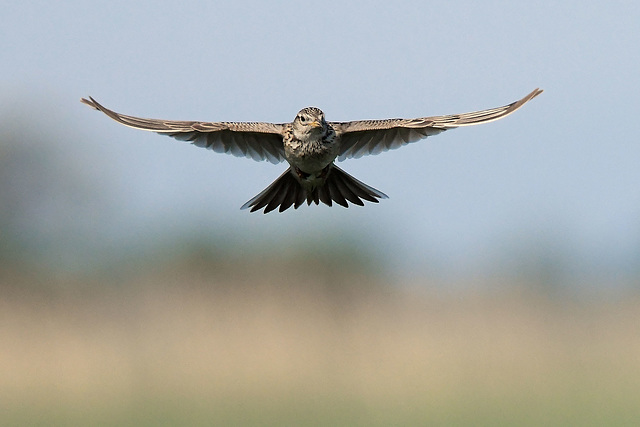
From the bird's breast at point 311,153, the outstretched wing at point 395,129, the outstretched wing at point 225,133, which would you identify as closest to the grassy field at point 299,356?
the outstretched wing at point 225,133

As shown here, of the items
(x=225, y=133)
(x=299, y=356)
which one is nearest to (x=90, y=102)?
(x=225, y=133)

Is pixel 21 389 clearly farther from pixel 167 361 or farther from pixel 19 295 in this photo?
pixel 19 295

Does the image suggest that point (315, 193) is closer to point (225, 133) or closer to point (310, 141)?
point (310, 141)

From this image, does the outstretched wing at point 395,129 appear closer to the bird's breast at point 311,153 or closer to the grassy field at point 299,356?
the bird's breast at point 311,153

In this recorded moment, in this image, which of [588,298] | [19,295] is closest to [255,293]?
[19,295]

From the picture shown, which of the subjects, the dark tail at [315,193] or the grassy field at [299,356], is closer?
the dark tail at [315,193]

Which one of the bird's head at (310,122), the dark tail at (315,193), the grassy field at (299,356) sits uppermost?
the grassy field at (299,356)

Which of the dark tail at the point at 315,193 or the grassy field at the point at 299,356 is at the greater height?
the grassy field at the point at 299,356

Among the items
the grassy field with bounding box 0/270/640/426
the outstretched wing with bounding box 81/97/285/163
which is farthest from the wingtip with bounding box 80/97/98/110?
the grassy field with bounding box 0/270/640/426

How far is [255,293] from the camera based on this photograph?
24938 mm

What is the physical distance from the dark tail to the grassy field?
12662mm

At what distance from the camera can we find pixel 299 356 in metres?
23.6

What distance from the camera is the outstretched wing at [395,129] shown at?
8.57m

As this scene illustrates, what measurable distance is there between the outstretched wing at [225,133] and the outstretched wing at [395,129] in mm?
539
